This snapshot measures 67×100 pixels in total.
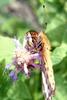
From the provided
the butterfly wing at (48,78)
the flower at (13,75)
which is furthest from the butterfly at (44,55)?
the flower at (13,75)

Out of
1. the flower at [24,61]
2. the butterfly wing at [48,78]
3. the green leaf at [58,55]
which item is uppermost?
the green leaf at [58,55]

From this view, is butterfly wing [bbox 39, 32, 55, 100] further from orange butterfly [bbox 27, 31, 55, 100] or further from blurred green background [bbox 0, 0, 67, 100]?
blurred green background [bbox 0, 0, 67, 100]

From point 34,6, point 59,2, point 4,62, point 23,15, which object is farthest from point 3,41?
point 23,15

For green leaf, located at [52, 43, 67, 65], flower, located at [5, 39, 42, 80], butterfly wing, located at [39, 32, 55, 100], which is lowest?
butterfly wing, located at [39, 32, 55, 100]

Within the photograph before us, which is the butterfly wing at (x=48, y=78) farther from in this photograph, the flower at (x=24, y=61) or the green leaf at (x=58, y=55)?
the green leaf at (x=58, y=55)

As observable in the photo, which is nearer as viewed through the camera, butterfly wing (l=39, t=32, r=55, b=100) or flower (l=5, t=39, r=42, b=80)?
butterfly wing (l=39, t=32, r=55, b=100)

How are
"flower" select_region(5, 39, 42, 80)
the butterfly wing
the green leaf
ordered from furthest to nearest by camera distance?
the green leaf, "flower" select_region(5, 39, 42, 80), the butterfly wing

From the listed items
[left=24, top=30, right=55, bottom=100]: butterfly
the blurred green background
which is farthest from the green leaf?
[left=24, top=30, right=55, bottom=100]: butterfly

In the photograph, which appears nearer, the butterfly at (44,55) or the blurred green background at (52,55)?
the butterfly at (44,55)

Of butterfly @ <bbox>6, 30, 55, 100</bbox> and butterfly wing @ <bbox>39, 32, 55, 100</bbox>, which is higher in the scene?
butterfly @ <bbox>6, 30, 55, 100</bbox>
